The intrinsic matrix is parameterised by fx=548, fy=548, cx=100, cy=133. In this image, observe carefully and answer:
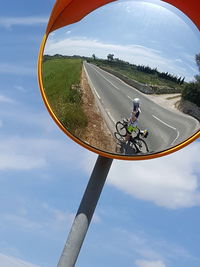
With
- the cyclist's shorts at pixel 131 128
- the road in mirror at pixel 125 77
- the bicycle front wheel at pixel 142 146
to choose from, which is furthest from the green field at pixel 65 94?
the bicycle front wheel at pixel 142 146

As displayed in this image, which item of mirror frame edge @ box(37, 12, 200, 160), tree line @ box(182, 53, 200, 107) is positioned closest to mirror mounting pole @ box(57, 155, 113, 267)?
mirror frame edge @ box(37, 12, 200, 160)

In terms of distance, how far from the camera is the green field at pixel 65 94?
5.44 metres

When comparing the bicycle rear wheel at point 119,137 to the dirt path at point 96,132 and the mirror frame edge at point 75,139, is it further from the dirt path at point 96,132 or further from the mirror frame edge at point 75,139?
the mirror frame edge at point 75,139

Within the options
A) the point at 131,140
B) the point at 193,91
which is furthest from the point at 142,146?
the point at 193,91

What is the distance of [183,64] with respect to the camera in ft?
17.9

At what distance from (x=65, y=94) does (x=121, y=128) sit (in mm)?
651

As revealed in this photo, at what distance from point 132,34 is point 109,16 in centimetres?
31

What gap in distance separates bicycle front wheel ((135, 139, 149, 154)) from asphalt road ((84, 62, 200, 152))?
36mm

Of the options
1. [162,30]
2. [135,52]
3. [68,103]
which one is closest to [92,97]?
[68,103]

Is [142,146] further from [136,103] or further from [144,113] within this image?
[136,103]

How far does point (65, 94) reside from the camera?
5.45 m

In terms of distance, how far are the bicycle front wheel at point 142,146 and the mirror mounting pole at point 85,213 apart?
1.12 ft

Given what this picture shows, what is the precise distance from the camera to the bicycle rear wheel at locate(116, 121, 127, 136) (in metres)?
5.41

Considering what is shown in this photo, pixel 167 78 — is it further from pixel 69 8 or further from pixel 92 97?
pixel 69 8
